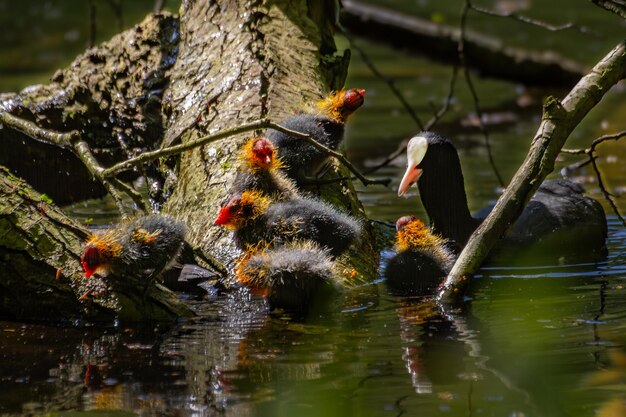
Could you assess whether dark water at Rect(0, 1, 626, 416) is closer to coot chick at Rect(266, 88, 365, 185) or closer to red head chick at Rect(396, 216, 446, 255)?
red head chick at Rect(396, 216, 446, 255)

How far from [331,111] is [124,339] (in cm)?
178

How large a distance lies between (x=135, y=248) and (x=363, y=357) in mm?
1158

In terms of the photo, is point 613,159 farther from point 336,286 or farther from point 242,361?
point 242,361

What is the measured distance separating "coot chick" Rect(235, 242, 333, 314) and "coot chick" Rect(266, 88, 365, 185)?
2.53ft

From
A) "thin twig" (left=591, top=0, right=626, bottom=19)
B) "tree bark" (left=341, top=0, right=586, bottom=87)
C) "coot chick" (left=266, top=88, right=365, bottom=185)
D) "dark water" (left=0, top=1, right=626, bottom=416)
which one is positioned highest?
"tree bark" (left=341, top=0, right=586, bottom=87)

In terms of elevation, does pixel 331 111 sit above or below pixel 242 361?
above

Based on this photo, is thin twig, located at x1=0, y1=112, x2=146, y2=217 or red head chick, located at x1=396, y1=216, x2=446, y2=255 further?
red head chick, located at x1=396, y1=216, x2=446, y2=255

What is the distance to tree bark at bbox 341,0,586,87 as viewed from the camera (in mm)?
12766

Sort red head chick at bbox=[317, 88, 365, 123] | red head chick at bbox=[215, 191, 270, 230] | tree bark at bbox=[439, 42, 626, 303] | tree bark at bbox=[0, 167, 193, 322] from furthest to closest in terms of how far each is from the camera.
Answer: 1. red head chick at bbox=[317, 88, 365, 123]
2. red head chick at bbox=[215, 191, 270, 230]
3. tree bark at bbox=[0, 167, 193, 322]
4. tree bark at bbox=[439, 42, 626, 303]

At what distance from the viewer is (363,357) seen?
4289mm

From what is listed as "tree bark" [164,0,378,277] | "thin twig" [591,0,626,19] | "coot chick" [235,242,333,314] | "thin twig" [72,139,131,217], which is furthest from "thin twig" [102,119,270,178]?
"thin twig" [591,0,626,19]

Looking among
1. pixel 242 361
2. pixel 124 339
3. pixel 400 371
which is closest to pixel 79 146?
pixel 124 339

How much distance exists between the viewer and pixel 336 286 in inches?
196

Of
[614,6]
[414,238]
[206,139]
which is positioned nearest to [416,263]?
[414,238]
